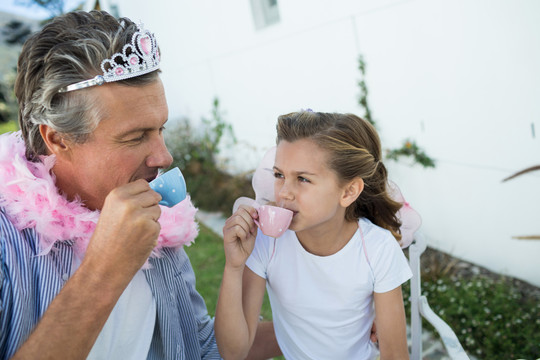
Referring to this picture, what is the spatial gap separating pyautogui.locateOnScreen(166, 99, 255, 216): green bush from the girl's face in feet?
14.1

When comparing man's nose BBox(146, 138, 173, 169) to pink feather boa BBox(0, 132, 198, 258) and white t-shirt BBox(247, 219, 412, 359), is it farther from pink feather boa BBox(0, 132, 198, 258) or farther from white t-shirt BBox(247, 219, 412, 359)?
white t-shirt BBox(247, 219, 412, 359)

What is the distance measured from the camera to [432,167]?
4102 millimetres

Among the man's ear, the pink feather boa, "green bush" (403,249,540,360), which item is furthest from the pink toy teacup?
"green bush" (403,249,540,360)

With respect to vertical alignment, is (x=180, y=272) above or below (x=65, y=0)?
below

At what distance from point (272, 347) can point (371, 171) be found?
1.20m

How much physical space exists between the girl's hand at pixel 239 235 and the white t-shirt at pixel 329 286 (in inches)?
10.6

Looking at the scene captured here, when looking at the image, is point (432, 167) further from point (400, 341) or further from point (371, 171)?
point (400, 341)

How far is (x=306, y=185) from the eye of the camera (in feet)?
6.47

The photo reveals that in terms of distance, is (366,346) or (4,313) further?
(366,346)

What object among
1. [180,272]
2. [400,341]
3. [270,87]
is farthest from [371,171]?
[270,87]

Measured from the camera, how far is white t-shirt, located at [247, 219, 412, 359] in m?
2.02

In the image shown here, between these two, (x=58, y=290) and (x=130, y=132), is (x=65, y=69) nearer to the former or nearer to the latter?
(x=130, y=132)

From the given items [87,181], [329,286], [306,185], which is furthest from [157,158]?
[329,286]

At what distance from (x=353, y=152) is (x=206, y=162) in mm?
5890
